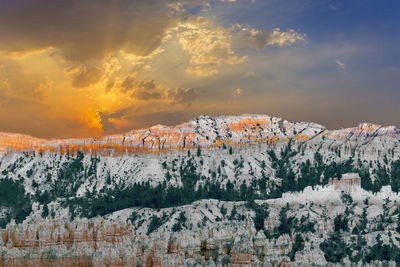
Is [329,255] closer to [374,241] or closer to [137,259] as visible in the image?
[374,241]

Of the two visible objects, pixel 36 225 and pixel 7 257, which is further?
pixel 36 225

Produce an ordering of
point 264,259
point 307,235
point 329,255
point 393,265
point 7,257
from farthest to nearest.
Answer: point 307,235 < point 329,255 < point 393,265 < point 264,259 < point 7,257

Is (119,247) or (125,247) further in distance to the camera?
(125,247)

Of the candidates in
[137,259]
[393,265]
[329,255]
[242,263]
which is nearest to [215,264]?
[242,263]

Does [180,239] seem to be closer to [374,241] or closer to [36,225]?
[36,225]

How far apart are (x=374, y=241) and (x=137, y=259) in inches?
4362

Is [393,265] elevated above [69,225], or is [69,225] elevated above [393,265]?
[69,225]

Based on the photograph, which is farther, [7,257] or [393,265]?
[393,265]

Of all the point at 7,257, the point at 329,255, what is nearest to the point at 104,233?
the point at 7,257

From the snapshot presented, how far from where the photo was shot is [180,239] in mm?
113312

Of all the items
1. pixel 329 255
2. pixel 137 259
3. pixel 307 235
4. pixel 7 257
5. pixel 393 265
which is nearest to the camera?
pixel 7 257

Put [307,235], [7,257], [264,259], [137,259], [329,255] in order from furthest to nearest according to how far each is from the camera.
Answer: [307,235] → [329,255] → [264,259] → [137,259] → [7,257]

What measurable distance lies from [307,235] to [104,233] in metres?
87.3

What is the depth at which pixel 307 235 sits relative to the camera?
594ft
